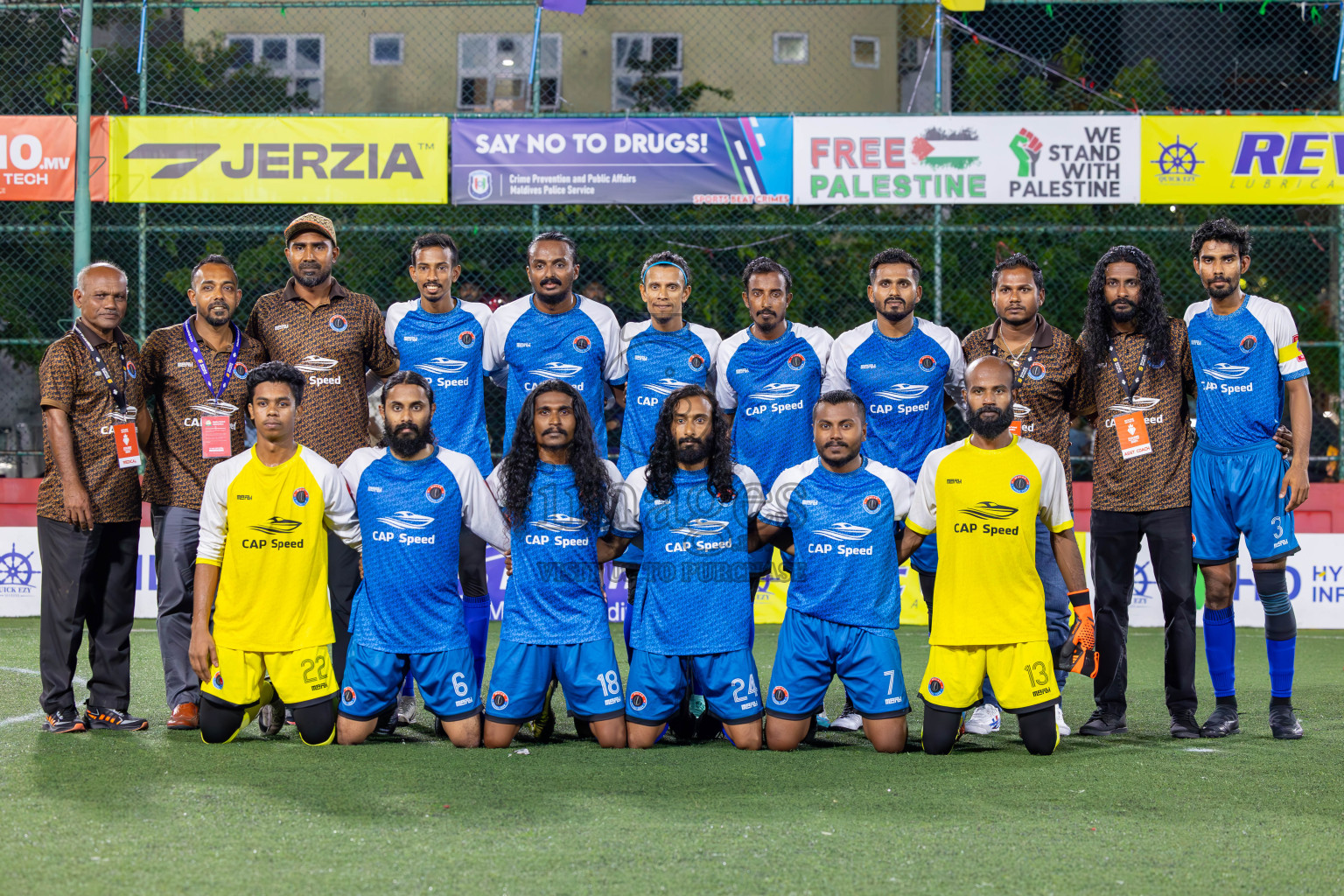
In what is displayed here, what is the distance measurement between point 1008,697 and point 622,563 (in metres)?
1.73

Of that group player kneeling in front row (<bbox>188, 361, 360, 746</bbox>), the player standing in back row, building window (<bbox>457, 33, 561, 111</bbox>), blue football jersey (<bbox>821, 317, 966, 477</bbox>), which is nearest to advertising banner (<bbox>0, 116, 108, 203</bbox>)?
player kneeling in front row (<bbox>188, 361, 360, 746</bbox>)

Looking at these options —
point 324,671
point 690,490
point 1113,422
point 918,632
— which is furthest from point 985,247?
point 324,671

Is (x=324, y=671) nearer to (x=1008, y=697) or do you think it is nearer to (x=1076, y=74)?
(x=1008, y=697)

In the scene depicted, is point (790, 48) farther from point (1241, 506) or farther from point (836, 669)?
point (836, 669)

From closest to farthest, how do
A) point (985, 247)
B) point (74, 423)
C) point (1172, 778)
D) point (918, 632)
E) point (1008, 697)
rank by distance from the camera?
point (1172, 778)
point (1008, 697)
point (74, 423)
point (918, 632)
point (985, 247)

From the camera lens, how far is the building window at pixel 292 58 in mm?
16594

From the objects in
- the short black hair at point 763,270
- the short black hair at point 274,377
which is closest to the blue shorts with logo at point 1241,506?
the short black hair at point 763,270

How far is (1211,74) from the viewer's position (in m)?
18.7

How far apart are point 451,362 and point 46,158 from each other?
608 centimetres

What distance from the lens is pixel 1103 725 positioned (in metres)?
5.54

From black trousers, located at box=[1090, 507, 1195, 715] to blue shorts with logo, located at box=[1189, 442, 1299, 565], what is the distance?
0.10 meters

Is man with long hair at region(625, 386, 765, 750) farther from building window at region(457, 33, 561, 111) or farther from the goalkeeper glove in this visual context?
building window at region(457, 33, 561, 111)

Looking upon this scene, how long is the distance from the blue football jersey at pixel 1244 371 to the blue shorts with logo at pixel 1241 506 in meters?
0.08

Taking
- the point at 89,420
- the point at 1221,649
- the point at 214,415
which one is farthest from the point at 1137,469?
the point at 89,420
